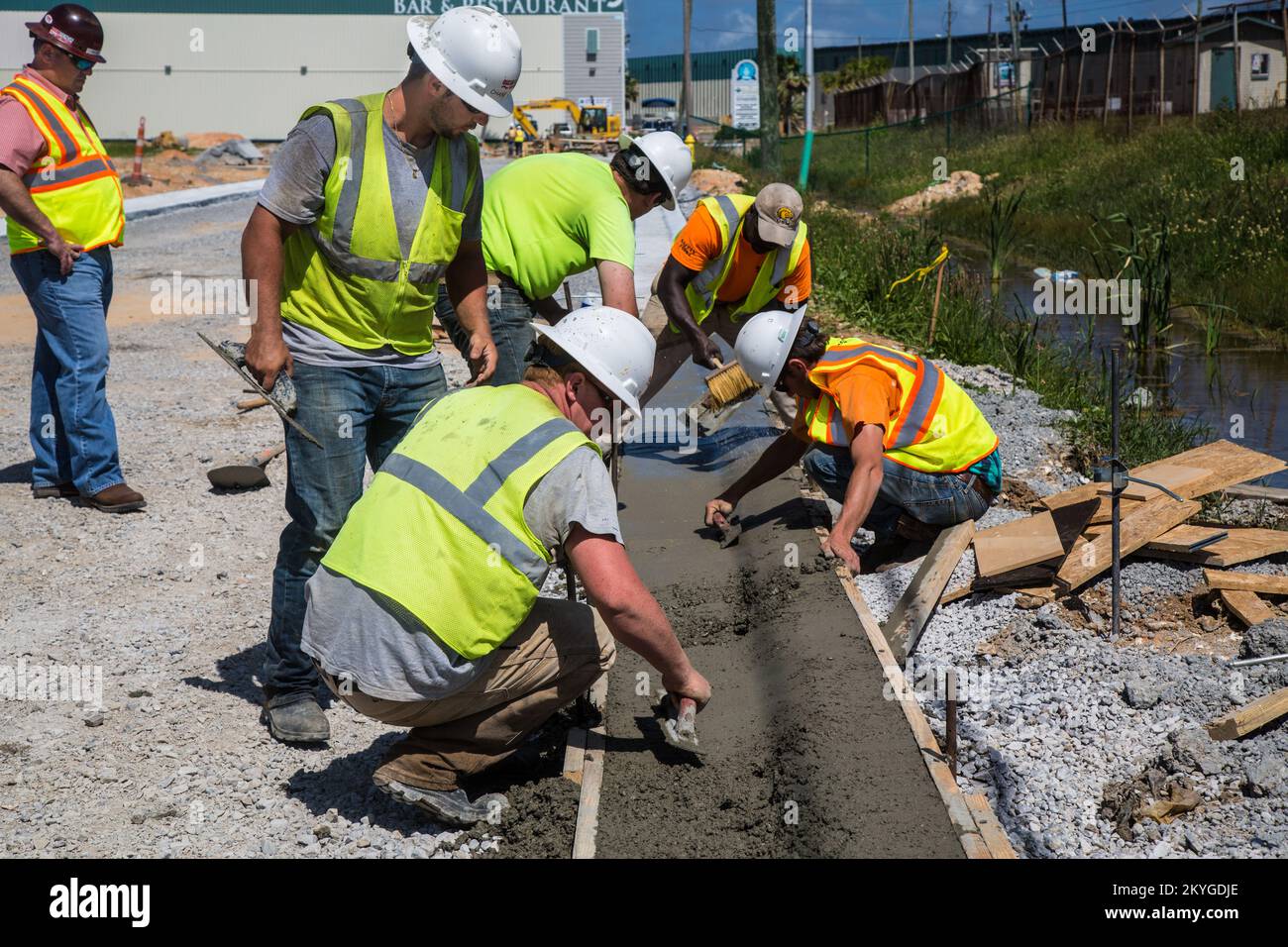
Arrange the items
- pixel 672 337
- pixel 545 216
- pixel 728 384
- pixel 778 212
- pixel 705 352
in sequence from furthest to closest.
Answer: pixel 728 384 < pixel 672 337 < pixel 705 352 < pixel 778 212 < pixel 545 216

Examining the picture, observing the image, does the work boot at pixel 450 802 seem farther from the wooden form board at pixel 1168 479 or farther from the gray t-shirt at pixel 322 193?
the wooden form board at pixel 1168 479

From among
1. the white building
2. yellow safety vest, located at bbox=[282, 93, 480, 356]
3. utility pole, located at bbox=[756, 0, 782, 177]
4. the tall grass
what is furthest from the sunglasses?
the white building

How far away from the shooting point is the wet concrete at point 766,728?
3326mm

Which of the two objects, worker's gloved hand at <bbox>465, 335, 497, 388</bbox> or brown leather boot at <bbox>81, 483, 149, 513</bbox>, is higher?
worker's gloved hand at <bbox>465, 335, 497, 388</bbox>

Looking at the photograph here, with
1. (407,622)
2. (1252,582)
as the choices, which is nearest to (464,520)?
(407,622)

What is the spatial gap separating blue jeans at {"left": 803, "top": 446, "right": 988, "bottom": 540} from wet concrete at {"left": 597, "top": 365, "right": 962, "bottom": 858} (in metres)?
0.32

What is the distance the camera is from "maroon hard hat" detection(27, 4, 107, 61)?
5387mm

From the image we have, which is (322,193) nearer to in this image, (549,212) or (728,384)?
(549,212)

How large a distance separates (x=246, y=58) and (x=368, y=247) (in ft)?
163

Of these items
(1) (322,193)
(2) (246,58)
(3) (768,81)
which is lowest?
(1) (322,193)

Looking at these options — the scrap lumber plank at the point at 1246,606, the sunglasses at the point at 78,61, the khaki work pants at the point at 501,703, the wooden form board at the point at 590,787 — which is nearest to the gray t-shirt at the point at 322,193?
the khaki work pants at the point at 501,703

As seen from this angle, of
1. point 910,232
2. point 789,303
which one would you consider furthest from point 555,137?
point 789,303

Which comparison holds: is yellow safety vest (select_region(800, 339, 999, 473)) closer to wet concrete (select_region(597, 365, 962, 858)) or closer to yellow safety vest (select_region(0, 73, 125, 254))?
wet concrete (select_region(597, 365, 962, 858))

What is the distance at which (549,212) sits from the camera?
5.21m
